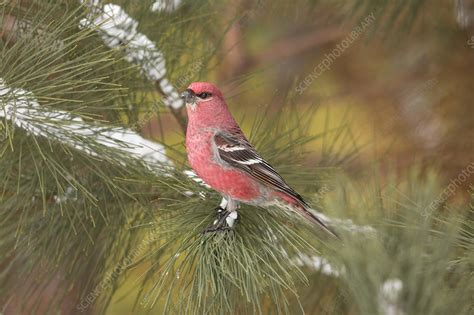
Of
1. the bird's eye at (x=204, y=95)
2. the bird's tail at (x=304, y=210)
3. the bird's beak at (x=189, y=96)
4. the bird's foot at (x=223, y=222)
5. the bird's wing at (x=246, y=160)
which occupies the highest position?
the bird's eye at (x=204, y=95)

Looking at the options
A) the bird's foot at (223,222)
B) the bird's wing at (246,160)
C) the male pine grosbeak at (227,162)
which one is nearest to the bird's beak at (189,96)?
the male pine grosbeak at (227,162)

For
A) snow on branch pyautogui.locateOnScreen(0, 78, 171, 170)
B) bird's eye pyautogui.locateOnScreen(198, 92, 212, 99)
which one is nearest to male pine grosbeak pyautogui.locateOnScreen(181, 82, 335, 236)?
bird's eye pyautogui.locateOnScreen(198, 92, 212, 99)

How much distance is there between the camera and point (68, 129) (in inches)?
93.4

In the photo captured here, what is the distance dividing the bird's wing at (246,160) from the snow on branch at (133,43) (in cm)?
33

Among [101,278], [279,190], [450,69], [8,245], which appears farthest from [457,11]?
[8,245]

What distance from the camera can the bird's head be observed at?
261 cm

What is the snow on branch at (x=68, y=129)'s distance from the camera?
2166 mm


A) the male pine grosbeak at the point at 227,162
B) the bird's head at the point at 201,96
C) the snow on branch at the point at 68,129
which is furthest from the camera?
the bird's head at the point at 201,96

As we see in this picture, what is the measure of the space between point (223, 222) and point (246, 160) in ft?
1.17

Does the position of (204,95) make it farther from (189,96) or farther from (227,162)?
(227,162)

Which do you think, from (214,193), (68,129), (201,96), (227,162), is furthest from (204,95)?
(68,129)

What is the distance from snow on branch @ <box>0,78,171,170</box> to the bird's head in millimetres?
202

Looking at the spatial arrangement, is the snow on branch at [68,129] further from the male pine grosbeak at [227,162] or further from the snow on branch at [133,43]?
the snow on branch at [133,43]

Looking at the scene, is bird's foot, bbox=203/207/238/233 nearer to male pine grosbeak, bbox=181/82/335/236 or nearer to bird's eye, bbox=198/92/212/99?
male pine grosbeak, bbox=181/82/335/236
